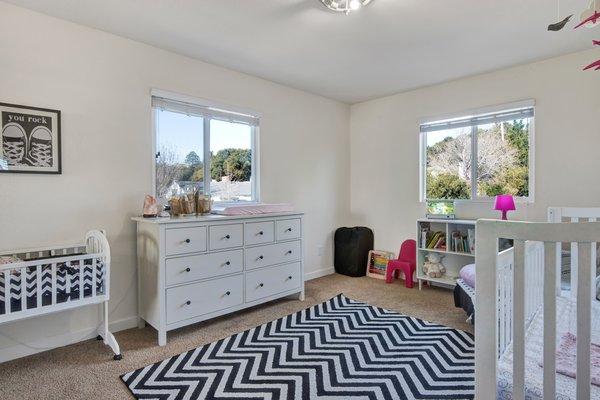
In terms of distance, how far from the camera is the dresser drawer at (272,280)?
2.82 meters

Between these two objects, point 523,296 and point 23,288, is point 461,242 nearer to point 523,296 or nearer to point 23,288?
point 523,296

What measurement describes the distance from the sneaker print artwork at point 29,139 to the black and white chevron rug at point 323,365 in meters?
1.50

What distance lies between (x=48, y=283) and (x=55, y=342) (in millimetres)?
676

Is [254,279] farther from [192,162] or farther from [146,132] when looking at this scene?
[146,132]

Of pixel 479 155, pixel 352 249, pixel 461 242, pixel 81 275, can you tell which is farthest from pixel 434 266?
pixel 81 275

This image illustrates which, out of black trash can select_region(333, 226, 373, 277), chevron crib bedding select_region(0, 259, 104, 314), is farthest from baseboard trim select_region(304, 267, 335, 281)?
chevron crib bedding select_region(0, 259, 104, 314)

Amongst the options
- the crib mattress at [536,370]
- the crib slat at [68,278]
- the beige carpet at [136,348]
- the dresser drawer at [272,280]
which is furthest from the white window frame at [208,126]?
the crib mattress at [536,370]

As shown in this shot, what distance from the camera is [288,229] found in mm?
3131

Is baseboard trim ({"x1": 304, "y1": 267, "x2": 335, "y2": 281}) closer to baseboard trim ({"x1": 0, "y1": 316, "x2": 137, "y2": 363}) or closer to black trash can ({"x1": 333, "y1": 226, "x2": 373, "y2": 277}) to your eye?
black trash can ({"x1": 333, "y1": 226, "x2": 373, "y2": 277})

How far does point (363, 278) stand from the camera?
403 cm

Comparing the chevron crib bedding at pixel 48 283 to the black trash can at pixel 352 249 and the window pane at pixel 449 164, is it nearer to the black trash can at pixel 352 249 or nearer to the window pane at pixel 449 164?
the black trash can at pixel 352 249

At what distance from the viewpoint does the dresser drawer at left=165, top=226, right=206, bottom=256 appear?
232 centimetres

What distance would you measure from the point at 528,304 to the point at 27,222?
2951 mm

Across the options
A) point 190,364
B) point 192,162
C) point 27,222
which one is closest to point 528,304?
point 190,364
